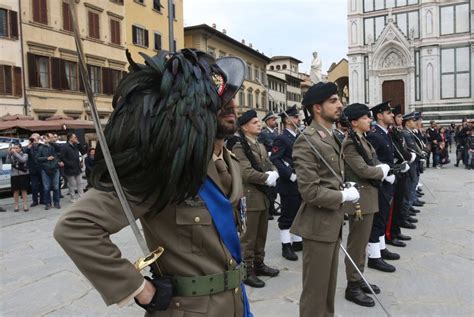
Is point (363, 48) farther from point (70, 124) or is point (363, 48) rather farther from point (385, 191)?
point (385, 191)

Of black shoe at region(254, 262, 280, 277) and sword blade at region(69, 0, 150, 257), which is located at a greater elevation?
sword blade at region(69, 0, 150, 257)

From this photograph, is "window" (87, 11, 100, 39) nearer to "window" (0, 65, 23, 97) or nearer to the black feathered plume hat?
"window" (0, 65, 23, 97)

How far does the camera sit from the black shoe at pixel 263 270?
5.09m

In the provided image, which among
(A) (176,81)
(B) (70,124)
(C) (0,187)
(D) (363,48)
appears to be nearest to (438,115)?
(D) (363,48)

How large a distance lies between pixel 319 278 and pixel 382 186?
Result: 2.39 m

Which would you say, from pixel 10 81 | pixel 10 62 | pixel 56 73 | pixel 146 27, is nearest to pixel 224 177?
pixel 10 81

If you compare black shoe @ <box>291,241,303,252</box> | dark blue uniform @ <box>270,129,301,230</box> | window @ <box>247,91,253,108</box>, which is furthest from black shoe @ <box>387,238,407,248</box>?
window @ <box>247,91,253,108</box>

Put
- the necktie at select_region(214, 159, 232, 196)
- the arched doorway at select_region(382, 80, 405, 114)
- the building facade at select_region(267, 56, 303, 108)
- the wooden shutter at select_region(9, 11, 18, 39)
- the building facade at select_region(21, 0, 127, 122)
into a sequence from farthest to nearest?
the building facade at select_region(267, 56, 303, 108)
the arched doorway at select_region(382, 80, 405, 114)
the building facade at select_region(21, 0, 127, 122)
the wooden shutter at select_region(9, 11, 18, 39)
the necktie at select_region(214, 159, 232, 196)

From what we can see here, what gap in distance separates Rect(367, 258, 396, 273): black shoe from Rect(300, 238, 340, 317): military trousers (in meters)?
1.98

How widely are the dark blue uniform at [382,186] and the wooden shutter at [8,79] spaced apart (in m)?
20.1

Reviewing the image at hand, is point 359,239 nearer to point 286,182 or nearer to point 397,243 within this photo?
point 286,182

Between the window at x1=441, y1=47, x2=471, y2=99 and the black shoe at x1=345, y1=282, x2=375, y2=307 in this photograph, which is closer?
the black shoe at x1=345, y1=282, x2=375, y2=307

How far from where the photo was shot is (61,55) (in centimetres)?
2362

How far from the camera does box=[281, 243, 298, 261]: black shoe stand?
5.76 m
